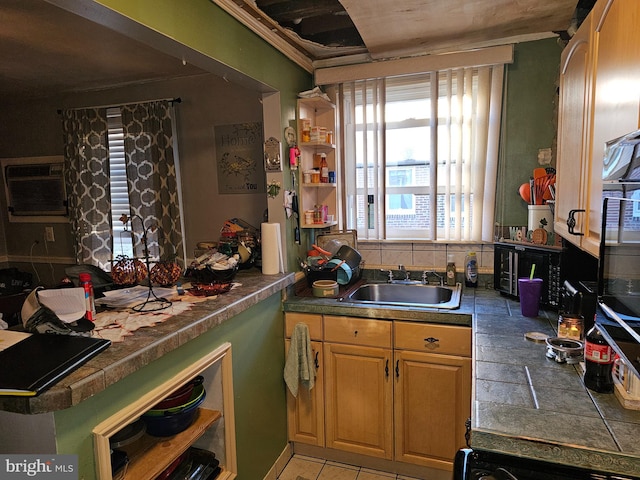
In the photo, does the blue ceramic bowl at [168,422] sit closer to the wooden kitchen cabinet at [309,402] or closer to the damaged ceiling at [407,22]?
the wooden kitchen cabinet at [309,402]

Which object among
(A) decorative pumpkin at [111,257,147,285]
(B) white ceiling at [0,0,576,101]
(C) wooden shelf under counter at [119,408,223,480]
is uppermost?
(B) white ceiling at [0,0,576,101]

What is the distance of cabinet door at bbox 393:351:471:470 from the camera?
6.68 ft

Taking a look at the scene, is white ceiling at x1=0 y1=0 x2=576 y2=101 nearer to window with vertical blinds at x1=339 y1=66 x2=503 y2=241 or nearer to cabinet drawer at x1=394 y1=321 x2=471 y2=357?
window with vertical blinds at x1=339 y1=66 x2=503 y2=241

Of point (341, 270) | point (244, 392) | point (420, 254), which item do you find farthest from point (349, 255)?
point (244, 392)

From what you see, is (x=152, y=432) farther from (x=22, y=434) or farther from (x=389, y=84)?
(x=389, y=84)

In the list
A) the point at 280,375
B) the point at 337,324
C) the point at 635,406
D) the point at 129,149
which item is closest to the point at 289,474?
the point at 280,375

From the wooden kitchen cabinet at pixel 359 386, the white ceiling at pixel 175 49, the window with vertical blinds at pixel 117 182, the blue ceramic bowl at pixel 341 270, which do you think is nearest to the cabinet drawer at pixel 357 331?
the wooden kitchen cabinet at pixel 359 386

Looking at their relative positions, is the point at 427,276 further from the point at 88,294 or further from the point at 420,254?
the point at 88,294

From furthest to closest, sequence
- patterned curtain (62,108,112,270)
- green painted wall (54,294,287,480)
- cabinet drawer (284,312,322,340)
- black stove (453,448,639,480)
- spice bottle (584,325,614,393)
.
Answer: patterned curtain (62,108,112,270), cabinet drawer (284,312,322,340), spice bottle (584,325,614,393), green painted wall (54,294,287,480), black stove (453,448,639,480)

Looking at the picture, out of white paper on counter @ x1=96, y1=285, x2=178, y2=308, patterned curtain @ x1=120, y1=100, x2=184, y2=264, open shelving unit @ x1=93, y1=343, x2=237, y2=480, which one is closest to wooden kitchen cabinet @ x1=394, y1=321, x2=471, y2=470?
open shelving unit @ x1=93, y1=343, x2=237, y2=480

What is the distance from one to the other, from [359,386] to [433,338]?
1.64 feet

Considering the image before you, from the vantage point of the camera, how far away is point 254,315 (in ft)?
6.57

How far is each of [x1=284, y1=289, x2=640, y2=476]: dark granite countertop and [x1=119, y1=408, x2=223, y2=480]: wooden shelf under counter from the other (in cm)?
99

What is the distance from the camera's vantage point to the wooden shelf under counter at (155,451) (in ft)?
4.34
